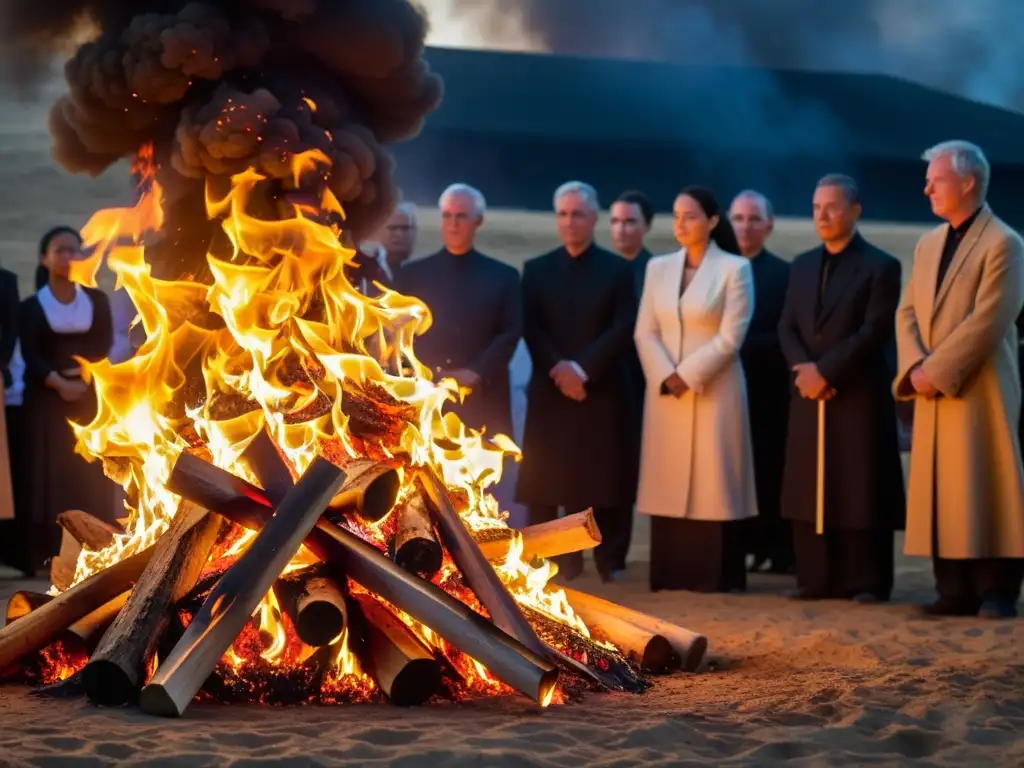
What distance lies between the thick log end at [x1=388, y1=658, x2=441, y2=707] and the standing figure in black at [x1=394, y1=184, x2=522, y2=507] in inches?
172

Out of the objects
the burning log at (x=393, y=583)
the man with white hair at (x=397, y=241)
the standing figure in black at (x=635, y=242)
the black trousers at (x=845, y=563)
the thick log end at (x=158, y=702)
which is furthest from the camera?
the man with white hair at (x=397, y=241)

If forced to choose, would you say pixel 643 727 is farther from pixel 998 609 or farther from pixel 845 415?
pixel 845 415

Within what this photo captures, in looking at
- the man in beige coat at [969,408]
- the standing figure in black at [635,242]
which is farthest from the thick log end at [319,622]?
the standing figure in black at [635,242]

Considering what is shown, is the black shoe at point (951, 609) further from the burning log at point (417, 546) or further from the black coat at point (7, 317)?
the black coat at point (7, 317)

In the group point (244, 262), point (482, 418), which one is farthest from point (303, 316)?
point (482, 418)

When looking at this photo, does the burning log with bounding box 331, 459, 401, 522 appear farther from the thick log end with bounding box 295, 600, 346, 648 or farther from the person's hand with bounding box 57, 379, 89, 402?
the person's hand with bounding box 57, 379, 89, 402

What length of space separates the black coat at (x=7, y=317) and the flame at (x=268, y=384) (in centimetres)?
379

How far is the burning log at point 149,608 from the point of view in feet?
14.2

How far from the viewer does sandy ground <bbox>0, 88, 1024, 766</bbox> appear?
3.82 m

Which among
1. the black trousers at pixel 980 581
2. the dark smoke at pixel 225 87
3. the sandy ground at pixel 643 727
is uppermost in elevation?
the dark smoke at pixel 225 87

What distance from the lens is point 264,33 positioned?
5.85m

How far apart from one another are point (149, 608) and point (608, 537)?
15.6 feet

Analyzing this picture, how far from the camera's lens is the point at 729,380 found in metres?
8.38

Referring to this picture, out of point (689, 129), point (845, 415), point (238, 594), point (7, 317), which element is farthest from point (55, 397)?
point (689, 129)
